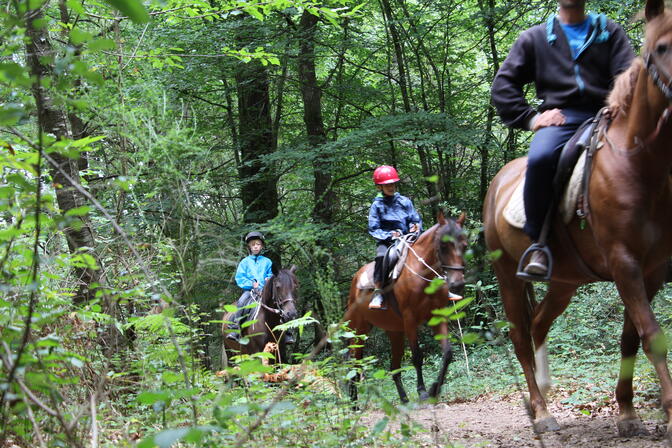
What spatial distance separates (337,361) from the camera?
4.36 meters

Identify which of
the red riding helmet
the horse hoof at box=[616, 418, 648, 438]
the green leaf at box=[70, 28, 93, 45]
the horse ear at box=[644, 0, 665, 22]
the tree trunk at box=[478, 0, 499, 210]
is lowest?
the horse hoof at box=[616, 418, 648, 438]

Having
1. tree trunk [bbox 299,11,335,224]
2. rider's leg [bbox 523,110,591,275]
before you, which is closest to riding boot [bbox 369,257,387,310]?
tree trunk [bbox 299,11,335,224]

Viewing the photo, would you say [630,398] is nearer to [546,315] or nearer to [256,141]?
[546,315]

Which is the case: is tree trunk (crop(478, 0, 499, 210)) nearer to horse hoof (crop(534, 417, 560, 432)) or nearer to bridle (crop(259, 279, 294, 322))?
bridle (crop(259, 279, 294, 322))

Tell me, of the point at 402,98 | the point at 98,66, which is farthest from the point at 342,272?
the point at 98,66

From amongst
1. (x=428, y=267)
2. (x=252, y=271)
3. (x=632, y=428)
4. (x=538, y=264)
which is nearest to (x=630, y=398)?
(x=632, y=428)

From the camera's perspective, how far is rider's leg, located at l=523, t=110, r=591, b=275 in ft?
14.6

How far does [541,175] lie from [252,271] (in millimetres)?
7913

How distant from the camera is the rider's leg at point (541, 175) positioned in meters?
4.45

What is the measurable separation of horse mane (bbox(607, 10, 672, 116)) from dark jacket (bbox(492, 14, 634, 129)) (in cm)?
51

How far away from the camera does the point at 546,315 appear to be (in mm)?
5457

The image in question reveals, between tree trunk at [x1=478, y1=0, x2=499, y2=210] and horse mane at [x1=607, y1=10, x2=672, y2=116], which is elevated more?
tree trunk at [x1=478, y1=0, x2=499, y2=210]

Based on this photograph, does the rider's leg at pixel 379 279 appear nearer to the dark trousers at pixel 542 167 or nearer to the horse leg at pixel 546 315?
the horse leg at pixel 546 315

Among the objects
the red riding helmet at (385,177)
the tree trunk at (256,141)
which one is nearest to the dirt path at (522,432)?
the red riding helmet at (385,177)
